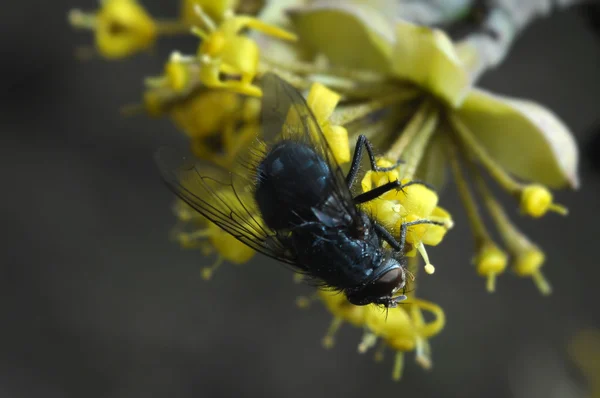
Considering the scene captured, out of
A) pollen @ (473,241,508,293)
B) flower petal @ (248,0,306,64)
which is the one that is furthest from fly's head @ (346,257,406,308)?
flower petal @ (248,0,306,64)

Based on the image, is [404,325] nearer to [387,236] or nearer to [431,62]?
[387,236]

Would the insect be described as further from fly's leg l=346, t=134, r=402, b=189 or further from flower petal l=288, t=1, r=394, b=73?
flower petal l=288, t=1, r=394, b=73

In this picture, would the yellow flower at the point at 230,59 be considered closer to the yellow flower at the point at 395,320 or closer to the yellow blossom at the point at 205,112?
the yellow blossom at the point at 205,112

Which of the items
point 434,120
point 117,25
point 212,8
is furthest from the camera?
point 117,25

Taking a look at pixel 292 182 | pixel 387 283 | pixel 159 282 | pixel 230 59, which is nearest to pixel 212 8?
pixel 230 59

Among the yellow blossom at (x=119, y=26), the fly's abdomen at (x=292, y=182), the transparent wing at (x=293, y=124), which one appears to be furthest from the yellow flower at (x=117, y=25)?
the fly's abdomen at (x=292, y=182)

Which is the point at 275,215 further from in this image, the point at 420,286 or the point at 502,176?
the point at 420,286
